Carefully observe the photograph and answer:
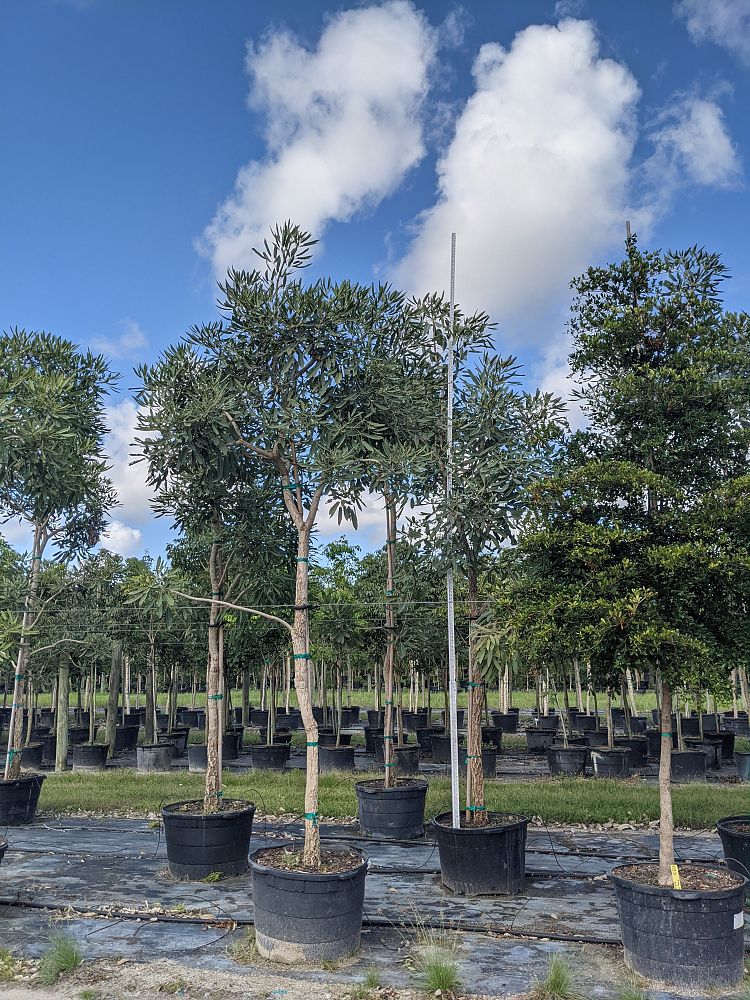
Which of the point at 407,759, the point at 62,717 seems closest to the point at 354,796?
the point at 407,759

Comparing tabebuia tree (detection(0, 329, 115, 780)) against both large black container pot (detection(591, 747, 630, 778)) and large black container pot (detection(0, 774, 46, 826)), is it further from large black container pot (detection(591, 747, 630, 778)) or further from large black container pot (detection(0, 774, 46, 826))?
large black container pot (detection(591, 747, 630, 778))

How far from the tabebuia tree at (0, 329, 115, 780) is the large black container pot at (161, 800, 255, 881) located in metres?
2.98

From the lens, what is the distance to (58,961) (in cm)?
538

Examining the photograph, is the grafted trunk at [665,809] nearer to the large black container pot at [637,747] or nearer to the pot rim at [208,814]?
the pot rim at [208,814]

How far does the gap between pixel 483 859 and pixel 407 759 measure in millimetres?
7749

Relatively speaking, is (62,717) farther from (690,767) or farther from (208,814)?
(690,767)

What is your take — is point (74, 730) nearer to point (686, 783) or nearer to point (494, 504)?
point (686, 783)

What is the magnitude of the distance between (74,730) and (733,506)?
770 inches

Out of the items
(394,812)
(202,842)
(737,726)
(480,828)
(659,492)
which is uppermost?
(659,492)

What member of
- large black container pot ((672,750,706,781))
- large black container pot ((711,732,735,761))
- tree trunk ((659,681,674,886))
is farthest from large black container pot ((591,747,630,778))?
tree trunk ((659,681,674,886))

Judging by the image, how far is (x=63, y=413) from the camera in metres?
8.81

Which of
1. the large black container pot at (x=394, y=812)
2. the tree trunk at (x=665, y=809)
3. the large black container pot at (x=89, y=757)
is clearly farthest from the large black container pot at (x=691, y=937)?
the large black container pot at (x=89, y=757)

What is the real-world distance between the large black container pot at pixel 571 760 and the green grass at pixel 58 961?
10.6 metres

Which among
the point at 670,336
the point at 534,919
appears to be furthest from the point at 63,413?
the point at 534,919
